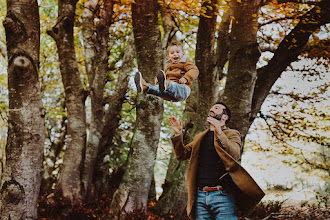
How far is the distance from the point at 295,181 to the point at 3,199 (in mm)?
11889

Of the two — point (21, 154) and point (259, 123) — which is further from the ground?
point (259, 123)

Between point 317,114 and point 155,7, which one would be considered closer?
point 155,7

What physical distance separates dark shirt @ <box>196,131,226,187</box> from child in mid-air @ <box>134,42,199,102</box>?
2.76 feet

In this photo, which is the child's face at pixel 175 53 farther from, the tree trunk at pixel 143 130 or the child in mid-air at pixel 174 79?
the tree trunk at pixel 143 130

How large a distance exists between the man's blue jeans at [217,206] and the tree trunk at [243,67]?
2982mm

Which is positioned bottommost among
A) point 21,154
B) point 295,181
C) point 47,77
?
point 295,181

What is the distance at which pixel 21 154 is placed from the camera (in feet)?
15.1

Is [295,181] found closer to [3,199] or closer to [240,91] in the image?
[240,91]

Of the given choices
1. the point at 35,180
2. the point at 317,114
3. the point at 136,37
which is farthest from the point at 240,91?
the point at 317,114

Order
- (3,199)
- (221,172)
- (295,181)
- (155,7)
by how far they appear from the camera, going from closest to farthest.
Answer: (221,172), (3,199), (155,7), (295,181)

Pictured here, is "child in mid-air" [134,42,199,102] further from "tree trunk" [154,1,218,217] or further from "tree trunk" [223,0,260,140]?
"tree trunk" [223,0,260,140]

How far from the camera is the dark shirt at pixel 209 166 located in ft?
10.9

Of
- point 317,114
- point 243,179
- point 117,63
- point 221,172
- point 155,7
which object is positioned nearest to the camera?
point 243,179

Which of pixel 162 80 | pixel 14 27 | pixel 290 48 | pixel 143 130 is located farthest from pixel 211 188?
pixel 290 48
